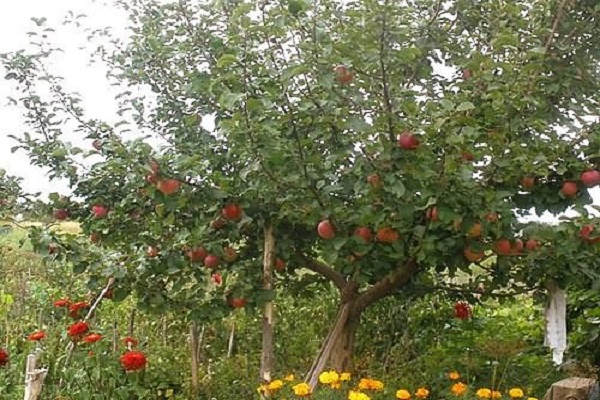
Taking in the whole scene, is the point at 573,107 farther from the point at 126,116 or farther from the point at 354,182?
the point at 126,116

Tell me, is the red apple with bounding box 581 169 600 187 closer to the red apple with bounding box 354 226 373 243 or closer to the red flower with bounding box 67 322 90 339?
the red apple with bounding box 354 226 373 243

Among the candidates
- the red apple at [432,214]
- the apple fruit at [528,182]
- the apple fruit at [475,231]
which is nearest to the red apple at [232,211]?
the red apple at [432,214]

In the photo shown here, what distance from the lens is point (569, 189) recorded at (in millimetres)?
2488

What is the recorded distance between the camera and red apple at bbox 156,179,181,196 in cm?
222

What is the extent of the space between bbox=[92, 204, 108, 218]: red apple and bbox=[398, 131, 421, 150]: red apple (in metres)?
1.29

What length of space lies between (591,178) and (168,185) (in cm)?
130

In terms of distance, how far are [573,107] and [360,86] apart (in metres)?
0.87

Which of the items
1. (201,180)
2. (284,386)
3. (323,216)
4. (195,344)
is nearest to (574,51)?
(323,216)

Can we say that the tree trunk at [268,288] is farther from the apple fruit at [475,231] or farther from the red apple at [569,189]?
the red apple at [569,189]

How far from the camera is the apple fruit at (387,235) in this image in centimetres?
239

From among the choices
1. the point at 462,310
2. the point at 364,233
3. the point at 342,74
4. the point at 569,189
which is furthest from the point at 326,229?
the point at 462,310

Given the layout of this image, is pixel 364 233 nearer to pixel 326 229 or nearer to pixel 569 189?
pixel 326 229

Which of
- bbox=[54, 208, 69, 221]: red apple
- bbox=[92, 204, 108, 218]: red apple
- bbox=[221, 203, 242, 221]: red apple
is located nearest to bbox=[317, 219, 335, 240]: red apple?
bbox=[221, 203, 242, 221]: red apple

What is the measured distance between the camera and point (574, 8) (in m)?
2.44
